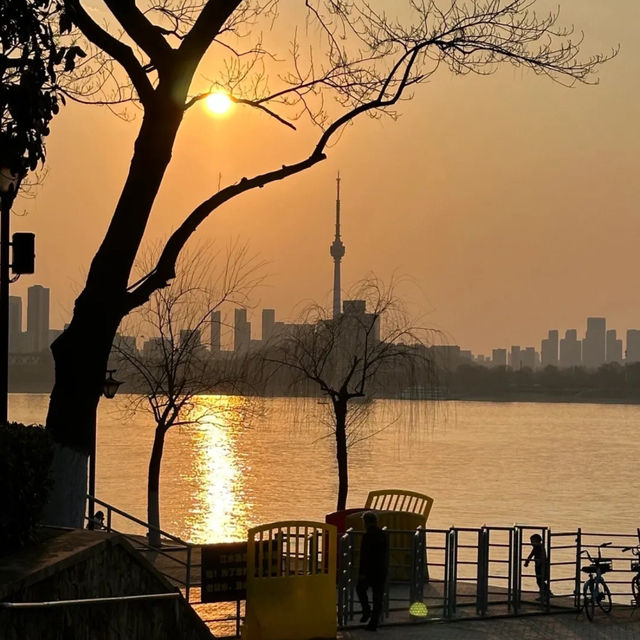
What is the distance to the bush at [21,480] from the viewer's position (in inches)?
371

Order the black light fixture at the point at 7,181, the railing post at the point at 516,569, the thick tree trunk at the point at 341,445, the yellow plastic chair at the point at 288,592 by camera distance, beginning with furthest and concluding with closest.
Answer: the thick tree trunk at the point at 341,445 → the railing post at the point at 516,569 → the yellow plastic chair at the point at 288,592 → the black light fixture at the point at 7,181

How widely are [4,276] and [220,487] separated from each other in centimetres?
6612

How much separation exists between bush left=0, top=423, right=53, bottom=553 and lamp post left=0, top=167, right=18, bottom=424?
5.48 feet

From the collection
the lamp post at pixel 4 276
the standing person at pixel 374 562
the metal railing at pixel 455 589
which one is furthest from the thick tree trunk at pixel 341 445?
the lamp post at pixel 4 276

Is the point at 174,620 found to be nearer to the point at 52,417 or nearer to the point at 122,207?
the point at 52,417

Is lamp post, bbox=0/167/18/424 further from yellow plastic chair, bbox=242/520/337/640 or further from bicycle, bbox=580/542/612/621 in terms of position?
bicycle, bbox=580/542/612/621

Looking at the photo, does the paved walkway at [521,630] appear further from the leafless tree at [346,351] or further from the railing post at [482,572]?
the leafless tree at [346,351]

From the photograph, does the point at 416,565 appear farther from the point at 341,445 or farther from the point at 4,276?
the point at 341,445

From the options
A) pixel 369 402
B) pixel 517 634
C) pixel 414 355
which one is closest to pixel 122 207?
pixel 517 634

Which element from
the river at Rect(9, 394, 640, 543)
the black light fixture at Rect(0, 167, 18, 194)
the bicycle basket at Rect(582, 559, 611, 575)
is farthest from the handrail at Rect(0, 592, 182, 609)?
the river at Rect(9, 394, 640, 543)

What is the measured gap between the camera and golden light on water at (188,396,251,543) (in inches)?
1872

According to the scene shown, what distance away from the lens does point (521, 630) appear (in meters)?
18.0

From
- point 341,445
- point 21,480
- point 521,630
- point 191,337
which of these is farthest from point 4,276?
point 191,337

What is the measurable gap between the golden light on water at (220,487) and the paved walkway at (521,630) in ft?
62.4
